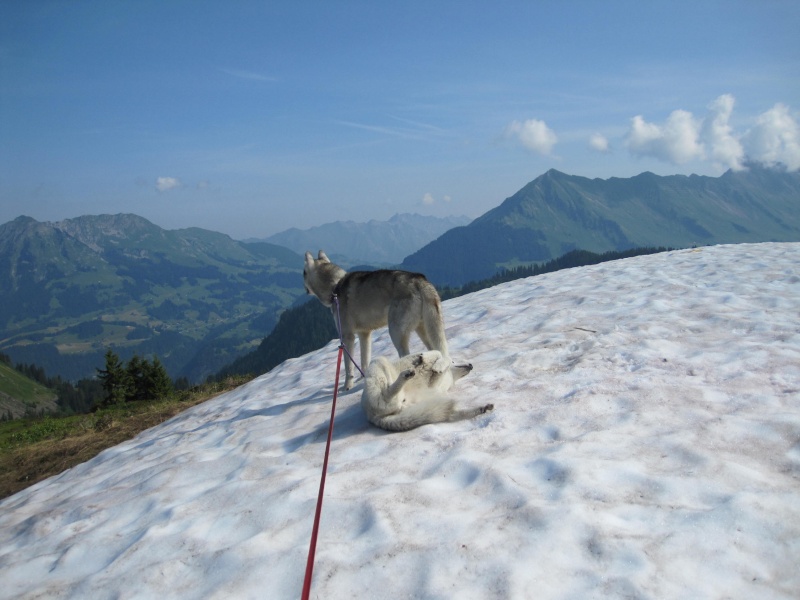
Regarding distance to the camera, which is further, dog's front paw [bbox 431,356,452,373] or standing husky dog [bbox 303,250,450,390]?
standing husky dog [bbox 303,250,450,390]

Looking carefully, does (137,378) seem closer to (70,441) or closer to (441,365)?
(70,441)

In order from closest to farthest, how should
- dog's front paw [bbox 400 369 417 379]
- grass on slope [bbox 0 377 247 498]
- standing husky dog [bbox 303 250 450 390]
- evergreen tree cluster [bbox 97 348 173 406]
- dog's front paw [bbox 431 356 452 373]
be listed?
dog's front paw [bbox 400 369 417 379] < dog's front paw [bbox 431 356 452 373] < standing husky dog [bbox 303 250 450 390] < grass on slope [bbox 0 377 247 498] < evergreen tree cluster [bbox 97 348 173 406]

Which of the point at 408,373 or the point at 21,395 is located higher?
the point at 408,373

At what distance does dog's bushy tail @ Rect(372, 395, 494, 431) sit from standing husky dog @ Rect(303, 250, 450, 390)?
968mm

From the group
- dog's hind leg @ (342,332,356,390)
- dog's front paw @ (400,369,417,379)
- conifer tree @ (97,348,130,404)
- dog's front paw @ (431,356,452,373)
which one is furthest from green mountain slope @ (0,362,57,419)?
dog's front paw @ (400,369,417,379)

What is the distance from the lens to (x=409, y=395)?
8414 mm

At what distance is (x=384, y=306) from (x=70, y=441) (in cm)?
1254

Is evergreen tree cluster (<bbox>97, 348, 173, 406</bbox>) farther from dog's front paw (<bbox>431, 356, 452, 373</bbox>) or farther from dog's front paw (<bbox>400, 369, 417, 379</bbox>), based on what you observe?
dog's front paw (<bbox>400, 369, 417, 379</bbox>)

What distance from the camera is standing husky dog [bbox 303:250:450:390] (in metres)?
9.64

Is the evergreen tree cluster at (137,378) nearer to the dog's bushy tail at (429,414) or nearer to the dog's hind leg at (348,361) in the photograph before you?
the dog's hind leg at (348,361)

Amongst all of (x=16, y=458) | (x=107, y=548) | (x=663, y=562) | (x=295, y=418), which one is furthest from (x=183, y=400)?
(x=663, y=562)

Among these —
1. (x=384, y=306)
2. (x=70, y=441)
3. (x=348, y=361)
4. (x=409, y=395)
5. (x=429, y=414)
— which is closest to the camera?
(x=429, y=414)

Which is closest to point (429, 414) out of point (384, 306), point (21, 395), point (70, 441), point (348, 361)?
point (384, 306)

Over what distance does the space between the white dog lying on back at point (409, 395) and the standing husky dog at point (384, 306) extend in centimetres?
43
